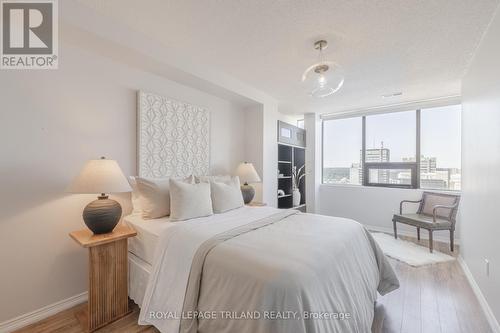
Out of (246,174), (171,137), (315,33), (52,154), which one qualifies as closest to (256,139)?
(246,174)

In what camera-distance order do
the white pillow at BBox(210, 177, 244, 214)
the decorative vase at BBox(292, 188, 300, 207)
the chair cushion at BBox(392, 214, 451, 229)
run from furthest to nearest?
1. the decorative vase at BBox(292, 188, 300, 207)
2. the chair cushion at BBox(392, 214, 451, 229)
3. the white pillow at BBox(210, 177, 244, 214)

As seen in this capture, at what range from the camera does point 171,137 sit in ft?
8.89

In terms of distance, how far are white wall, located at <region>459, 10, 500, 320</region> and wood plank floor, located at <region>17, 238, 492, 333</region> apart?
0.57 feet

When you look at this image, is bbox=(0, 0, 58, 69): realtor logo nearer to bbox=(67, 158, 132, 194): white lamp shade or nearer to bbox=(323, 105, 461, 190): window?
bbox=(67, 158, 132, 194): white lamp shade

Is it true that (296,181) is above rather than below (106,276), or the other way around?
above

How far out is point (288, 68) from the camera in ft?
8.93

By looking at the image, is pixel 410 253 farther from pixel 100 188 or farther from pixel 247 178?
pixel 100 188

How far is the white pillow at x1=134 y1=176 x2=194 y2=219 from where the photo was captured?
2.11 meters

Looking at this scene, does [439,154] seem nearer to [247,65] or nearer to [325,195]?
[325,195]

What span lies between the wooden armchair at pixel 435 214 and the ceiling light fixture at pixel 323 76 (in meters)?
2.48

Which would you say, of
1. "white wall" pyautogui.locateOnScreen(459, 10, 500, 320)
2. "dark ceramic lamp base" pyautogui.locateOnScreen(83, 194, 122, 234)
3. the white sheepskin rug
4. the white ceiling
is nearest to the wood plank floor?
"white wall" pyautogui.locateOnScreen(459, 10, 500, 320)

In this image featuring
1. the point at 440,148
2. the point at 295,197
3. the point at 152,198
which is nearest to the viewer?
the point at 152,198

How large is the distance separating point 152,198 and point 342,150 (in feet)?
13.7

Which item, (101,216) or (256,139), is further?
(256,139)
